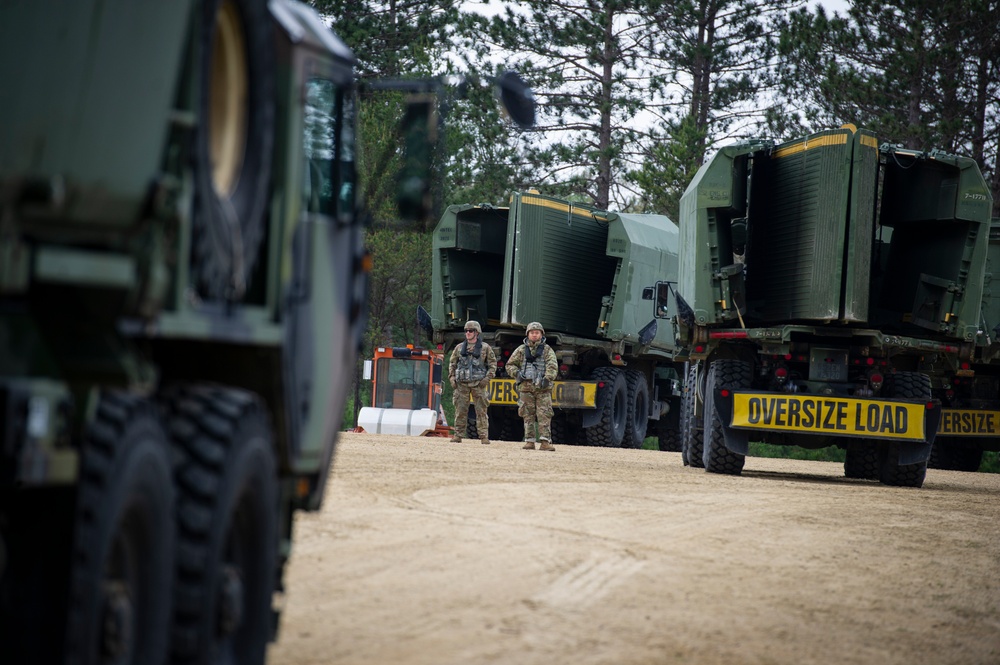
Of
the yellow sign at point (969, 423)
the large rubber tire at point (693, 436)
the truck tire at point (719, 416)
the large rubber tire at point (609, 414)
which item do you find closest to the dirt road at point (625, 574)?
the truck tire at point (719, 416)

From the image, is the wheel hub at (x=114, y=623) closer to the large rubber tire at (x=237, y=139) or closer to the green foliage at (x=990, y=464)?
the large rubber tire at (x=237, y=139)

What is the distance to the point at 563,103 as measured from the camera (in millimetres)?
38344

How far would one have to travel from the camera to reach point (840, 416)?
1496cm

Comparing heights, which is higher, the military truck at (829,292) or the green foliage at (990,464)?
the military truck at (829,292)

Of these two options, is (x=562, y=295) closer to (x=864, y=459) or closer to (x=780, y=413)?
(x=864, y=459)

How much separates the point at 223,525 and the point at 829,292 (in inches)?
468

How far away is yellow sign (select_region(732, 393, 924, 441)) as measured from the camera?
1490 centimetres

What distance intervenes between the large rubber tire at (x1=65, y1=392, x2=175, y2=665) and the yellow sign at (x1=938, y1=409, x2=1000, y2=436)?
60.5 feet

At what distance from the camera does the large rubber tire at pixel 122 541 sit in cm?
328

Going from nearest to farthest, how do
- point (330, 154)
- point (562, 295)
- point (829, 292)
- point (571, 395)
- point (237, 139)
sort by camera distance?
point (237, 139) → point (330, 154) → point (829, 292) → point (571, 395) → point (562, 295)

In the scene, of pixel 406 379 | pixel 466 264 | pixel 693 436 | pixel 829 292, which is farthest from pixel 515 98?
pixel 406 379

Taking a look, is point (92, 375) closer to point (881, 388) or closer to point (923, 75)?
point (881, 388)

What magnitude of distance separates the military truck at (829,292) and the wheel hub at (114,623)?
12.1m

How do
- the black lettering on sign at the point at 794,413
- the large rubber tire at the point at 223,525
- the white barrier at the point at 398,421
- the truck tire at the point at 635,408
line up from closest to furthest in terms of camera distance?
the large rubber tire at the point at 223,525 → the black lettering on sign at the point at 794,413 → the truck tire at the point at 635,408 → the white barrier at the point at 398,421
